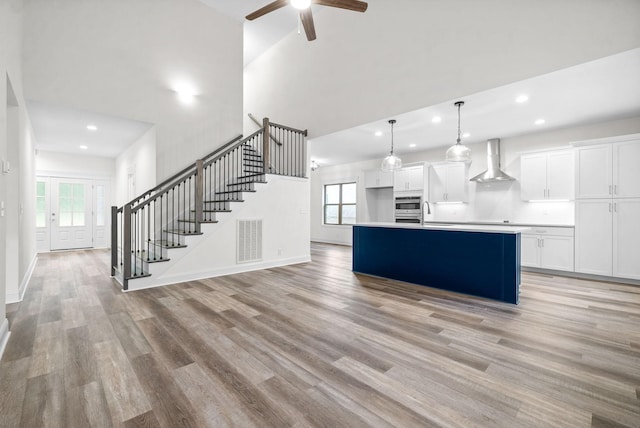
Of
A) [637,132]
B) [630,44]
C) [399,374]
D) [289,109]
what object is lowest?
[399,374]

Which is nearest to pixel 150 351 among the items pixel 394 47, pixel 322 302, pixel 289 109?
pixel 322 302

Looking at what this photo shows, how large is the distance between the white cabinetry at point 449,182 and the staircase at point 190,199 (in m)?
3.48

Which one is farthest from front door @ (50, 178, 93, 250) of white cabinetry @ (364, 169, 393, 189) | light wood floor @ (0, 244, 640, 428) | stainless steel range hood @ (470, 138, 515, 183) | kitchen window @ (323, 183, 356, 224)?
stainless steel range hood @ (470, 138, 515, 183)

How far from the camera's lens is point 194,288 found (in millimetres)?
4328

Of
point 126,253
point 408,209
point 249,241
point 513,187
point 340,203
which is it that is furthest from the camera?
point 340,203

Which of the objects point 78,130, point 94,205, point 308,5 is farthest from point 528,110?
point 94,205

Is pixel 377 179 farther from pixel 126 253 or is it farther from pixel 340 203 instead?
pixel 126 253

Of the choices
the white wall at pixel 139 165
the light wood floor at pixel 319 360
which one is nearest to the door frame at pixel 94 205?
the white wall at pixel 139 165

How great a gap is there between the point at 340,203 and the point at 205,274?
20.2 ft

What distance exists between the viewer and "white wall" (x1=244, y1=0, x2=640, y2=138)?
10.8ft

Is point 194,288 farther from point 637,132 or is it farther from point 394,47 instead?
point 637,132

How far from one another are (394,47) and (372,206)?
5.18 metres

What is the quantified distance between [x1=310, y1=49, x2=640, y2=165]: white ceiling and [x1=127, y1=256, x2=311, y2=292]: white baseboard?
3.04m

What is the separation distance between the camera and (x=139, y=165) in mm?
6477
